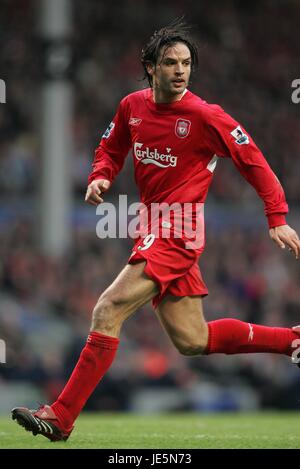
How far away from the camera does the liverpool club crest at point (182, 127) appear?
6289mm

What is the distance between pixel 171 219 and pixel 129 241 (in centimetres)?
922

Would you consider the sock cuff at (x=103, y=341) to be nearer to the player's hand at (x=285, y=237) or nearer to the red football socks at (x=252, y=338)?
the red football socks at (x=252, y=338)

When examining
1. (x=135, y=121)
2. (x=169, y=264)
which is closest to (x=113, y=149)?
(x=135, y=121)

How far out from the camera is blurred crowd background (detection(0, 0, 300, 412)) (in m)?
12.6

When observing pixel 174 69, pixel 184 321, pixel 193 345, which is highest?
pixel 174 69

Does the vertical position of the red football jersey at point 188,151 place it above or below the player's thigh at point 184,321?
above

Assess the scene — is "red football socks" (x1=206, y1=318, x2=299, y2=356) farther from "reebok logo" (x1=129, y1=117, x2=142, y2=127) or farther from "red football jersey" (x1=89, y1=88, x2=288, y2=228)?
"reebok logo" (x1=129, y1=117, x2=142, y2=127)

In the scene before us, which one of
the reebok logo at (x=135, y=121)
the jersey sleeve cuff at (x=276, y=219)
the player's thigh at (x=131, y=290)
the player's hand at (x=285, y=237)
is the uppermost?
the reebok logo at (x=135, y=121)

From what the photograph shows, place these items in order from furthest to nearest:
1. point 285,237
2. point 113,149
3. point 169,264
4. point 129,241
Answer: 1. point 129,241
2. point 113,149
3. point 169,264
4. point 285,237

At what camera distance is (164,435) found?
692 cm

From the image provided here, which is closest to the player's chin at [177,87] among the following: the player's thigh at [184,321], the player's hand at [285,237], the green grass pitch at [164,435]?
the player's hand at [285,237]

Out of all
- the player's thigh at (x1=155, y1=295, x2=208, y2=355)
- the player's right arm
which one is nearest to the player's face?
the player's right arm

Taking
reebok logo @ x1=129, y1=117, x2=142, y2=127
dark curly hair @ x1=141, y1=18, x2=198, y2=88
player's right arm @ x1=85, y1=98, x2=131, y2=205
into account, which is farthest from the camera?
player's right arm @ x1=85, y1=98, x2=131, y2=205

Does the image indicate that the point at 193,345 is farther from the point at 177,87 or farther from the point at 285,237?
the point at 177,87
